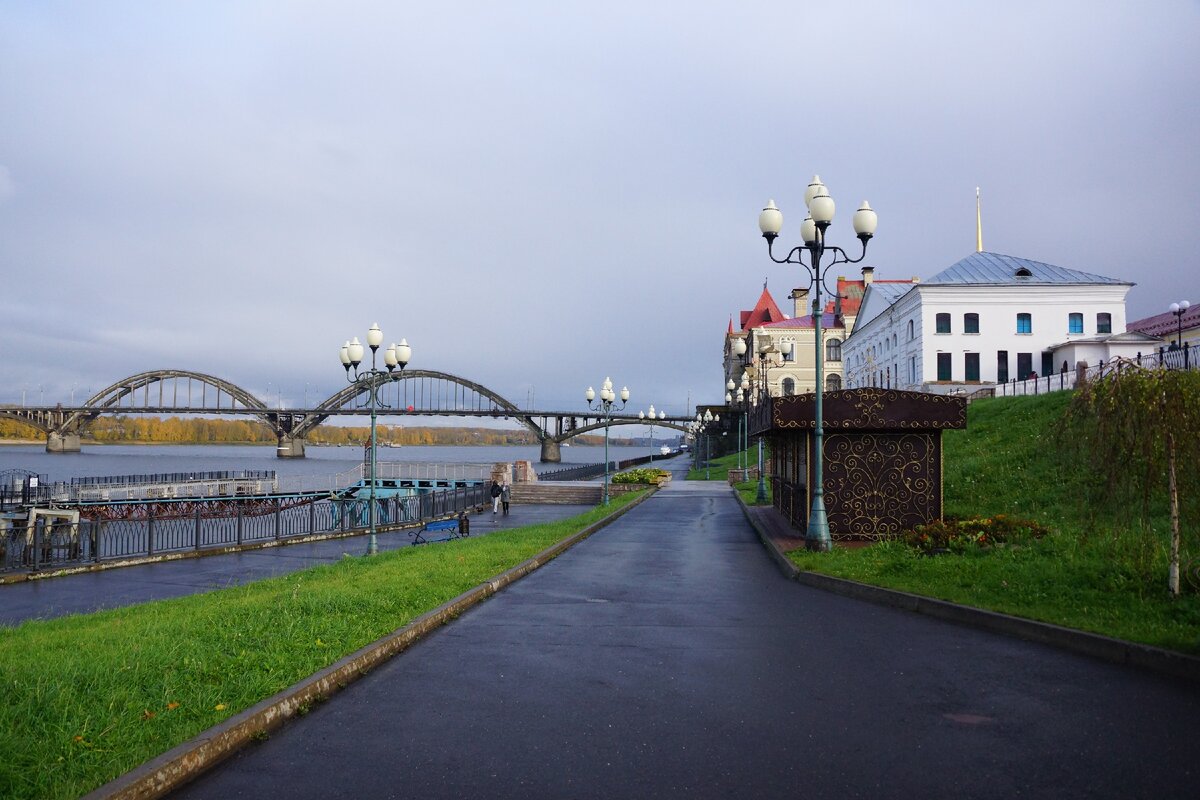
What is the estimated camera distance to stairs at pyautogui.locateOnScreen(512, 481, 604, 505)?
4228cm

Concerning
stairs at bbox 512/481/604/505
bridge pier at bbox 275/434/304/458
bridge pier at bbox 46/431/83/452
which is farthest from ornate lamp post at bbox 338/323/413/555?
bridge pier at bbox 46/431/83/452

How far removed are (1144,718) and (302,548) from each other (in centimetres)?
2008

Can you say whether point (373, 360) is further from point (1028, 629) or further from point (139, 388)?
point (139, 388)

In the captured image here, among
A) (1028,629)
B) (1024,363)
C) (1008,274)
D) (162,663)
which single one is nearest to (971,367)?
(1024,363)

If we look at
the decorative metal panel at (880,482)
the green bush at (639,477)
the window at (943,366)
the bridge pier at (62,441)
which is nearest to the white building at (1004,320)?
the window at (943,366)

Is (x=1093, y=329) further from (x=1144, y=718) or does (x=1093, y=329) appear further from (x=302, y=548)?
(x=1144, y=718)

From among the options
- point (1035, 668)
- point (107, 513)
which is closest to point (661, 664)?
point (1035, 668)

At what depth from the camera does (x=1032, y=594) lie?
997cm

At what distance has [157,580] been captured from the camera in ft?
53.8

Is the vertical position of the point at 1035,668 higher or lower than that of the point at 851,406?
lower

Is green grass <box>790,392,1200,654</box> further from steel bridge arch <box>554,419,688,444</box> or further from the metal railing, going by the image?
steel bridge arch <box>554,419,688,444</box>

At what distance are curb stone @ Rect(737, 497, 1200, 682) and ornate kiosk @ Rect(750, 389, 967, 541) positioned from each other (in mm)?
3882

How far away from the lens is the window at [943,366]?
170ft

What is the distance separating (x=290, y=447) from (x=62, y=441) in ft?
112
